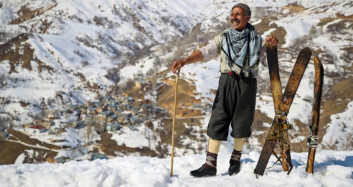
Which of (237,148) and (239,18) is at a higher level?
(239,18)

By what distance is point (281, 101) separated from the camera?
10.7ft

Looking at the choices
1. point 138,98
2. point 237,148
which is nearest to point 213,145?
point 237,148

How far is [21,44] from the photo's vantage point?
127 m

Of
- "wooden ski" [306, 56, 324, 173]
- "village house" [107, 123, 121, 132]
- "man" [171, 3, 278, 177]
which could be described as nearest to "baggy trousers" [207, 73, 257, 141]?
"man" [171, 3, 278, 177]

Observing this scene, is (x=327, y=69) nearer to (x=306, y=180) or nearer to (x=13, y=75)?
(x=306, y=180)

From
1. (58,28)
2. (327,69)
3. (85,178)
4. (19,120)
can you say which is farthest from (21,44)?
(85,178)

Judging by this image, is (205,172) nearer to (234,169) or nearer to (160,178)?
(234,169)

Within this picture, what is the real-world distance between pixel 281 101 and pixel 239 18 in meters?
1.07

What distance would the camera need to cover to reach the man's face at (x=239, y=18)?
3347mm

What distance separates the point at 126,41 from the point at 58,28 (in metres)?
42.9

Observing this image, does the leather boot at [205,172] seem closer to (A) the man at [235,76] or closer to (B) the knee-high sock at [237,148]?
(A) the man at [235,76]

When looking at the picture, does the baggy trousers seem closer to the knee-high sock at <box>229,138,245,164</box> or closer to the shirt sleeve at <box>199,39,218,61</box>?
the knee-high sock at <box>229,138,245,164</box>

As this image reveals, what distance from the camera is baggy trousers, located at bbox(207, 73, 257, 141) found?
11.2 ft

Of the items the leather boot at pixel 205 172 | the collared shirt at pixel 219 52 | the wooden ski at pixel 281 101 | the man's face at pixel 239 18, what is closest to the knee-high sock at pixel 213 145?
the leather boot at pixel 205 172
